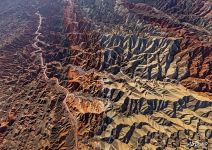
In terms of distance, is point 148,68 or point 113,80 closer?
point 113,80

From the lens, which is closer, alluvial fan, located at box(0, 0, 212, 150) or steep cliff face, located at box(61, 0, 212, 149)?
steep cliff face, located at box(61, 0, 212, 149)

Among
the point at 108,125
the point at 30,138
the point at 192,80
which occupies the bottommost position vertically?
the point at 30,138

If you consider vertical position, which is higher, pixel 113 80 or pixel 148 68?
pixel 148 68

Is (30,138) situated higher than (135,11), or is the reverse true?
(135,11)

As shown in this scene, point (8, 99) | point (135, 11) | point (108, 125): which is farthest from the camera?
point (135, 11)

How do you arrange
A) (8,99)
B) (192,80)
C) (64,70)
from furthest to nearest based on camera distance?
(64,70) → (8,99) → (192,80)

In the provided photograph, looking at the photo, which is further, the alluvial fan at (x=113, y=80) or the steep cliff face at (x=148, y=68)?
the alluvial fan at (x=113, y=80)

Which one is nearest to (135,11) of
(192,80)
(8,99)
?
(192,80)

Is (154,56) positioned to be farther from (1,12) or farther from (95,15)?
(1,12)
